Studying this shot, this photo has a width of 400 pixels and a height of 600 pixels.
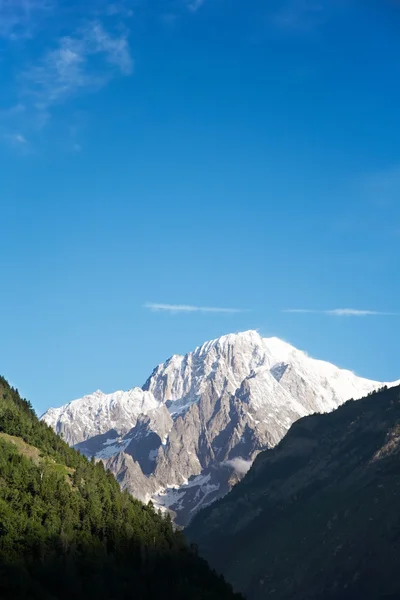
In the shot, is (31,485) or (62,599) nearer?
(62,599)

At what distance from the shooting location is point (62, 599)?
158 m

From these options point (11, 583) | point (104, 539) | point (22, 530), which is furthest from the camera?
point (104, 539)

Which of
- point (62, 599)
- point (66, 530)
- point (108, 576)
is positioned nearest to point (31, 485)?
point (66, 530)

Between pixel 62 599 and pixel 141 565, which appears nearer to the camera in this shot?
pixel 62 599

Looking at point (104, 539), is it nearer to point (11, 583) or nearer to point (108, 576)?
point (108, 576)

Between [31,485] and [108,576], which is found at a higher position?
[31,485]

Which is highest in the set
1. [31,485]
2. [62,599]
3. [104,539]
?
[31,485]

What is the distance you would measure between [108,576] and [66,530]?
14.6 meters

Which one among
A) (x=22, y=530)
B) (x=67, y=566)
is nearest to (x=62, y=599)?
(x=67, y=566)

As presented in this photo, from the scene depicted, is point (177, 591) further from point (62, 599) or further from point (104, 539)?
point (62, 599)

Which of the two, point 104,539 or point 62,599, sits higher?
point 104,539

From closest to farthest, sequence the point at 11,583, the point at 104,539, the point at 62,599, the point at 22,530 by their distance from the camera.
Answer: the point at 11,583, the point at 62,599, the point at 22,530, the point at 104,539

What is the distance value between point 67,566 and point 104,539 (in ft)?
90.6

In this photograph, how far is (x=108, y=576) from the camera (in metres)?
179
